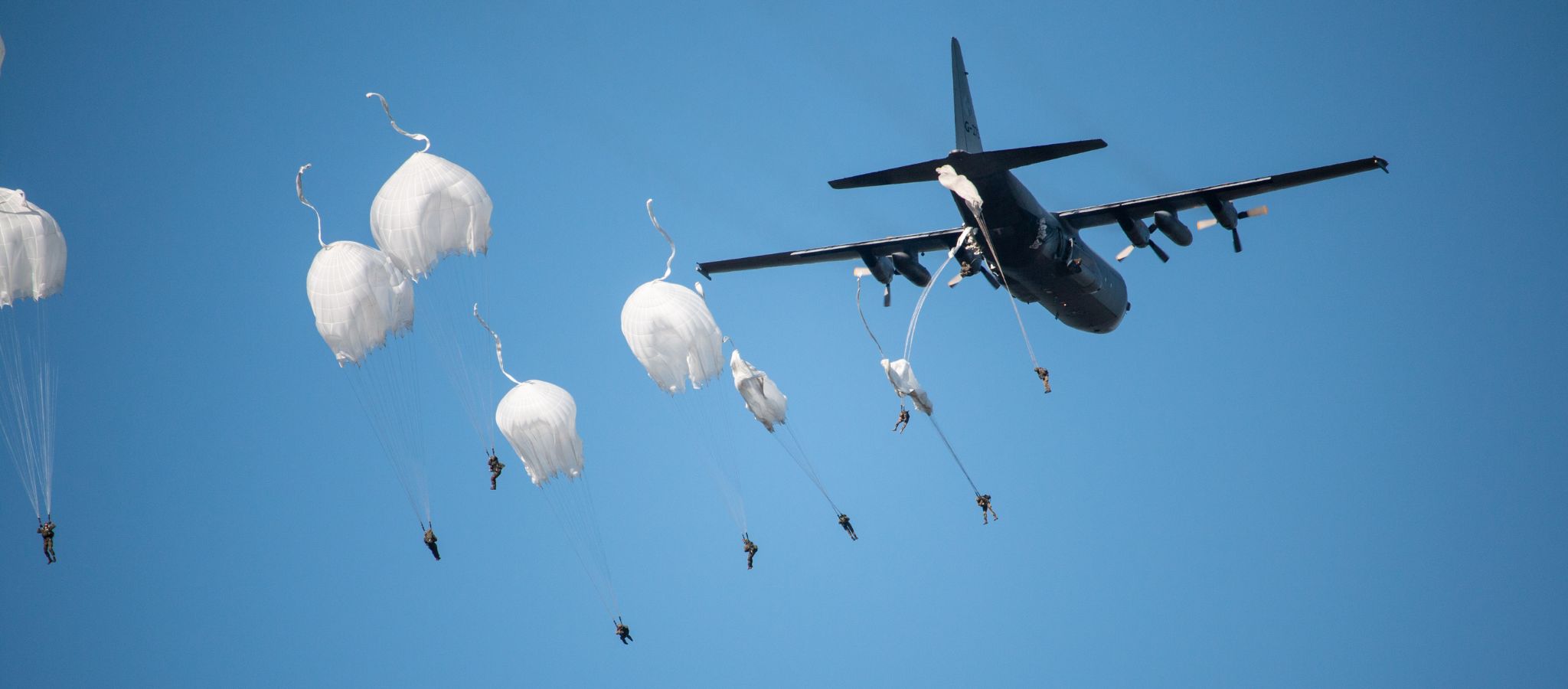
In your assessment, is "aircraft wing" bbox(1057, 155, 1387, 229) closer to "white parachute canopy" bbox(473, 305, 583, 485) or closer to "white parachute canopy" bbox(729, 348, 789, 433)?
"white parachute canopy" bbox(729, 348, 789, 433)

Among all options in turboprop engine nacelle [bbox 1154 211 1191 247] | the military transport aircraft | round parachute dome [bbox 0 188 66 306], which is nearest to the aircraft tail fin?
the military transport aircraft

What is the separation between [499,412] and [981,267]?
35.5 feet

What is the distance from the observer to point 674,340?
Result: 24938 mm

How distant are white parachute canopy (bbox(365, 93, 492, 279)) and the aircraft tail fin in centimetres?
1049

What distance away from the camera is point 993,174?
25938 millimetres

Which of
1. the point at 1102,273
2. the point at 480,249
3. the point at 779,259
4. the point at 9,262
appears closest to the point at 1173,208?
the point at 1102,273

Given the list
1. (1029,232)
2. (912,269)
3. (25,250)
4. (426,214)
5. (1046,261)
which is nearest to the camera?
(25,250)

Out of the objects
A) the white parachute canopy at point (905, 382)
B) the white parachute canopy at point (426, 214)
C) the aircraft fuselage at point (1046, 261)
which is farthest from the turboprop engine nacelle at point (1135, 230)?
the white parachute canopy at point (426, 214)

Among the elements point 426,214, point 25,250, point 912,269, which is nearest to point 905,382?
point 912,269

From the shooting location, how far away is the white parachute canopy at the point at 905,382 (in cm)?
2508

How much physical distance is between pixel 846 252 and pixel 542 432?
33.7 ft

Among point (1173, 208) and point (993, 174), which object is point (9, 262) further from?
point (1173, 208)

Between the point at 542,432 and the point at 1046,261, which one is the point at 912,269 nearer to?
the point at 1046,261

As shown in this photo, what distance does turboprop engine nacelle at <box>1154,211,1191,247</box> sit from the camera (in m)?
29.3
